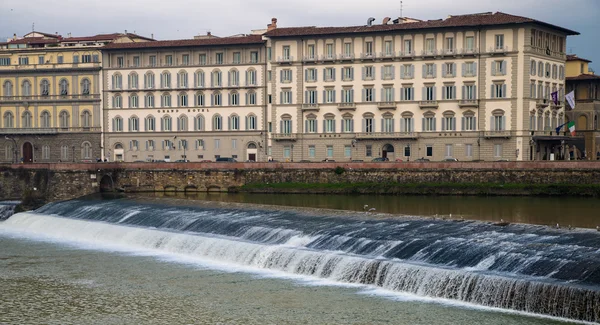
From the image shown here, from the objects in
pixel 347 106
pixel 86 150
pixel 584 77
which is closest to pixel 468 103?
pixel 347 106

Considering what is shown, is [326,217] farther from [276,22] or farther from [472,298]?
[276,22]

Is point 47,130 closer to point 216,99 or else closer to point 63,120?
point 63,120

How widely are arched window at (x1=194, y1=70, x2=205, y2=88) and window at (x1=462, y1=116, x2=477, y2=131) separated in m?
26.9

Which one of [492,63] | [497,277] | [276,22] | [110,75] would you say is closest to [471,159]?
[492,63]

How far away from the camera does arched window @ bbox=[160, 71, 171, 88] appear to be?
3524 inches

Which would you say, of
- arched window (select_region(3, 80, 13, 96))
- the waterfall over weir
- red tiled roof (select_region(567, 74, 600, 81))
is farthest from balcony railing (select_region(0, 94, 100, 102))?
red tiled roof (select_region(567, 74, 600, 81))

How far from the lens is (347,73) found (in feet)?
268

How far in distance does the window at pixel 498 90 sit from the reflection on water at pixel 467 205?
47.5ft

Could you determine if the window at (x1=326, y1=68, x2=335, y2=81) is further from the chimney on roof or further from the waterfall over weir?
the waterfall over weir

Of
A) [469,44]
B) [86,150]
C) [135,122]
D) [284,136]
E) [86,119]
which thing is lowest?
[86,150]

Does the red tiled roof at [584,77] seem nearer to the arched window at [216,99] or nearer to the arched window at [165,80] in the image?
the arched window at [216,99]

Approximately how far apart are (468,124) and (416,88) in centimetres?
574

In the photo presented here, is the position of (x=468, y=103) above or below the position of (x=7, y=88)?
below

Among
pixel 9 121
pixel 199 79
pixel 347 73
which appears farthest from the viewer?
pixel 9 121
